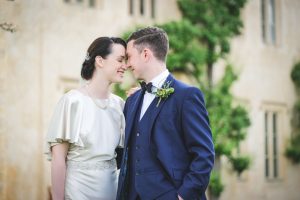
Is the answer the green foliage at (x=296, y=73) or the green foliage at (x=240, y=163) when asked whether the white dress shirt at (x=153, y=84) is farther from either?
the green foliage at (x=296, y=73)

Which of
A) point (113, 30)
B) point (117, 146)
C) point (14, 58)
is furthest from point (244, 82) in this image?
point (117, 146)

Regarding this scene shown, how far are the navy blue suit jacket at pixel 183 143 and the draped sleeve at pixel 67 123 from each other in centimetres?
64

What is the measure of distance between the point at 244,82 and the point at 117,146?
8.78 meters

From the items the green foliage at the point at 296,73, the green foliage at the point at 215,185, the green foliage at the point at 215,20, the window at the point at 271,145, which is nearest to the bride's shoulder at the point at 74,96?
the green foliage at the point at 215,20

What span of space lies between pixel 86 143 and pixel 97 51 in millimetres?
688

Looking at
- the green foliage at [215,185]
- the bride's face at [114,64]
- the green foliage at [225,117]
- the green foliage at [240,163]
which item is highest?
the bride's face at [114,64]

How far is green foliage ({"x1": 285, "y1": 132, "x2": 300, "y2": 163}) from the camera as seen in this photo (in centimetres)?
1367

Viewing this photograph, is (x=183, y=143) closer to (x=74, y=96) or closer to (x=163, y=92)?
(x=163, y=92)

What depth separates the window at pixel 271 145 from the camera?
13320 millimetres

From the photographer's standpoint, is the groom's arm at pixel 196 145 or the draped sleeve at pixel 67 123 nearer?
the groom's arm at pixel 196 145

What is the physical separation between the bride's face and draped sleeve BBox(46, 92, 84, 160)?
0.97 ft

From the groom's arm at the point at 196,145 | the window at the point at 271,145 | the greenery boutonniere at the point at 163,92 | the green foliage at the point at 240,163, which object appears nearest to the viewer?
the groom's arm at the point at 196,145

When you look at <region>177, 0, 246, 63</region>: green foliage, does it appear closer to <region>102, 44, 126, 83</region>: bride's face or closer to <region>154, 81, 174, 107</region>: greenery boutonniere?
<region>102, 44, 126, 83</region>: bride's face

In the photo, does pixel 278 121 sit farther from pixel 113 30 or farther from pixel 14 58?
pixel 14 58
